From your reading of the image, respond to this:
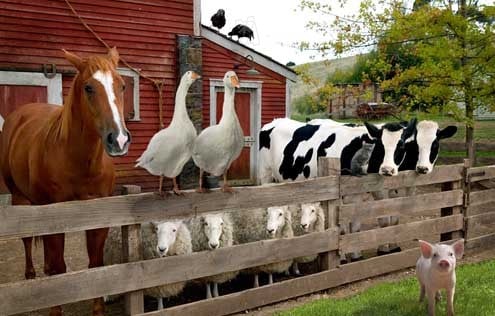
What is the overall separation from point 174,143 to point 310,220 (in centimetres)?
232

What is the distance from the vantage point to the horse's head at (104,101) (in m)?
3.47

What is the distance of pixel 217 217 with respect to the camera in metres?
5.10

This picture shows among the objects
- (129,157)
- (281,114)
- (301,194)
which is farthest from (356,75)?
(301,194)

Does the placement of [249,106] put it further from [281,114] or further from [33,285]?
[33,285]

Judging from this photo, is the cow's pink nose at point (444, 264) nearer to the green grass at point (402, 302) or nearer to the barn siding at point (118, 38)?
the green grass at point (402, 302)

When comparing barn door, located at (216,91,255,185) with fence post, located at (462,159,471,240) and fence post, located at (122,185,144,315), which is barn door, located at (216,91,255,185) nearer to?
fence post, located at (462,159,471,240)

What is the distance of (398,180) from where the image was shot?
20.6ft

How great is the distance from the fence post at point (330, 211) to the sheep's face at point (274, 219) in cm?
50

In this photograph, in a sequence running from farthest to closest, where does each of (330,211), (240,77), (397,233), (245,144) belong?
1. (245,144)
2. (240,77)
3. (397,233)
4. (330,211)

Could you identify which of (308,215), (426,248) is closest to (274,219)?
(308,215)

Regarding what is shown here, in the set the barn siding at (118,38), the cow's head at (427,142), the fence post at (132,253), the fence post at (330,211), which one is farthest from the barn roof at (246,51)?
the fence post at (132,253)

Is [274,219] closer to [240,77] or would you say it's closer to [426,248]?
[426,248]

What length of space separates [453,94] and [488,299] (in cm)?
754

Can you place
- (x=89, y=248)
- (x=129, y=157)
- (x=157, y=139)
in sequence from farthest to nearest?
(x=129, y=157) → (x=89, y=248) → (x=157, y=139)
